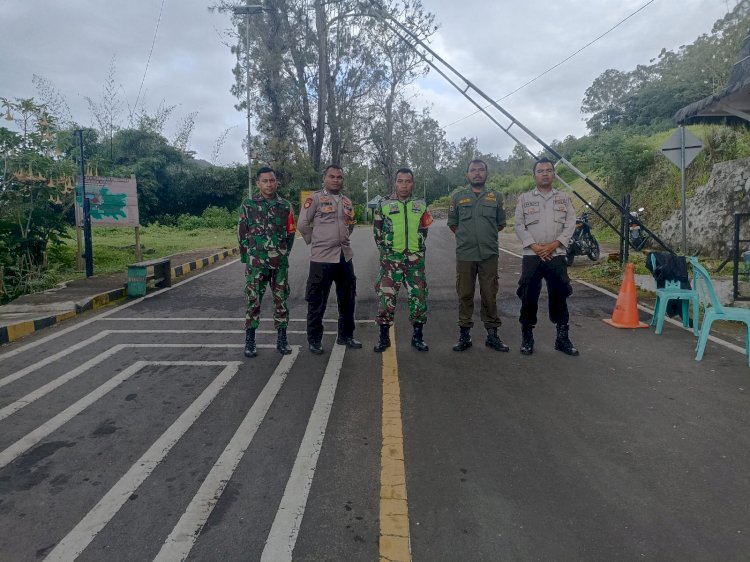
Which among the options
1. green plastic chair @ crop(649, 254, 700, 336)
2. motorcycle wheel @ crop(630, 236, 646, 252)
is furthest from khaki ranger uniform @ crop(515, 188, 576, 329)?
motorcycle wheel @ crop(630, 236, 646, 252)

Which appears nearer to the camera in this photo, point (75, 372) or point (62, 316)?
point (75, 372)

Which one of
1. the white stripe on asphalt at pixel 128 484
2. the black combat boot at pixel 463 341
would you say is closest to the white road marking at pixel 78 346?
the white stripe on asphalt at pixel 128 484

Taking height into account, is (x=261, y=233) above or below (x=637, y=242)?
above

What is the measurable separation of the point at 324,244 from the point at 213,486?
116 inches

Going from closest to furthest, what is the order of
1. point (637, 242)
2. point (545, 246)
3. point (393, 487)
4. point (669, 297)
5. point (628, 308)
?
point (393, 487), point (545, 246), point (669, 297), point (628, 308), point (637, 242)

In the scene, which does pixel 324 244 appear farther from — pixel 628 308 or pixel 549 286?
pixel 628 308

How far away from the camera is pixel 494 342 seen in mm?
5648

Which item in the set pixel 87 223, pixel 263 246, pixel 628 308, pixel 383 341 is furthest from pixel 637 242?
pixel 87 223

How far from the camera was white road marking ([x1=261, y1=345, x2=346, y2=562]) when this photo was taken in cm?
243

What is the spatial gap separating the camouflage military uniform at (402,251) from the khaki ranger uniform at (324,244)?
353 mm

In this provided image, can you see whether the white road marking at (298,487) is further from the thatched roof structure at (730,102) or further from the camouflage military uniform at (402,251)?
the thatched roof structure at (730,102)

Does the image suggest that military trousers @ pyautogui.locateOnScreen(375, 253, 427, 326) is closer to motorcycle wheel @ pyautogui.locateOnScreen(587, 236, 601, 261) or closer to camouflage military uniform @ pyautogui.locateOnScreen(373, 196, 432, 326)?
camouflage military uniform @ pyautogui.locateOnScreen(373, 196, 432, 326)

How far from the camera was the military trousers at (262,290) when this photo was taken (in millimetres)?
5445

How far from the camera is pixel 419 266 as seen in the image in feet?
18.1
